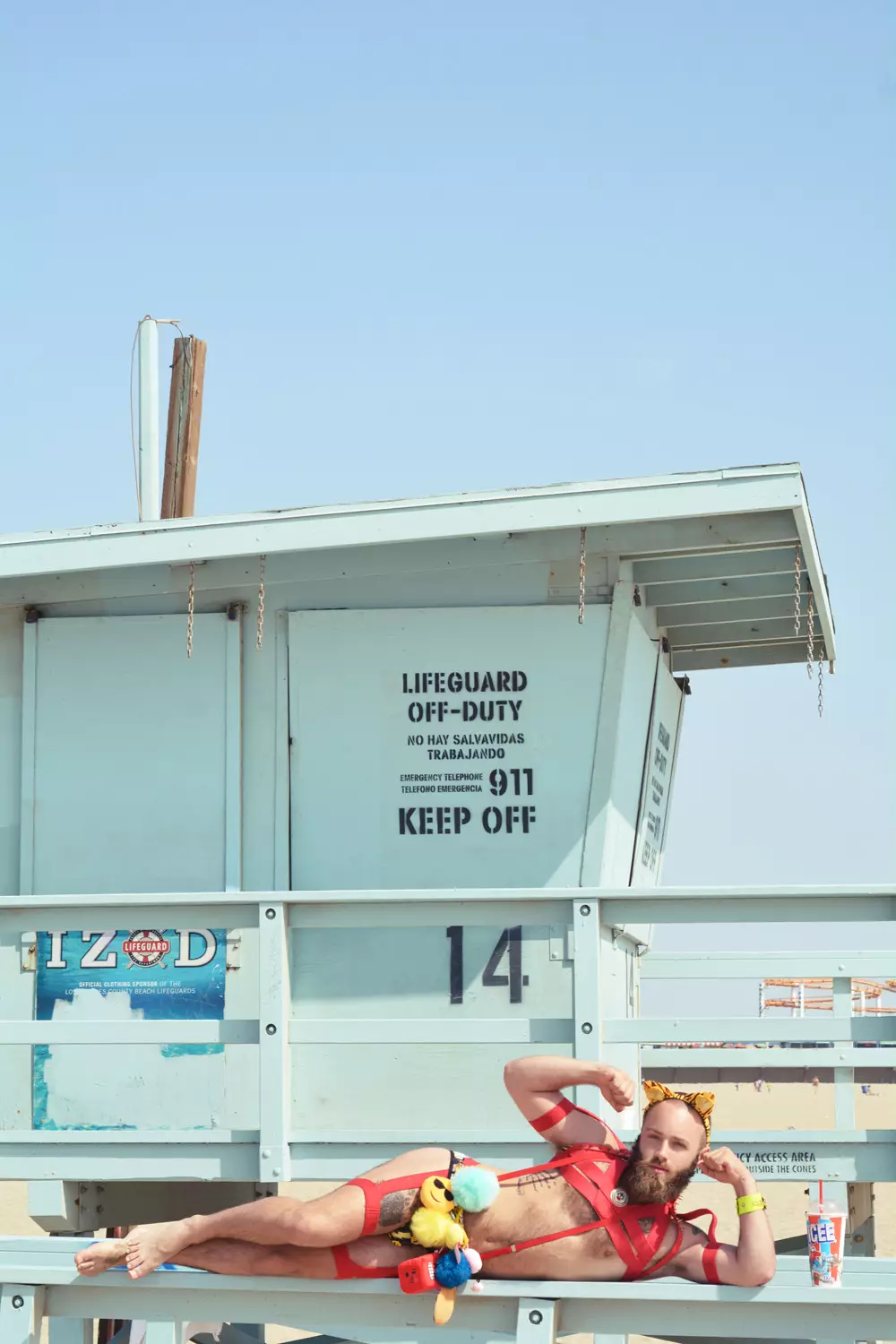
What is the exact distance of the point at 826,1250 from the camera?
15.0 ft

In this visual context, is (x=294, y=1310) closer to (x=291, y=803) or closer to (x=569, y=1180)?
(x=569, y=1180)

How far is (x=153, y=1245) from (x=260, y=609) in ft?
11.2

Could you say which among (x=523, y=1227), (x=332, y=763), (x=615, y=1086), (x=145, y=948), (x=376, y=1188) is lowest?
(x=523, y=1227)

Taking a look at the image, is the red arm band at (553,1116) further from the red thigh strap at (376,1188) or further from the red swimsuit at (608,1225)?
the red thigh strap at (376,1188)

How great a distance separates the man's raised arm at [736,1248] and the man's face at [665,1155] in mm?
67

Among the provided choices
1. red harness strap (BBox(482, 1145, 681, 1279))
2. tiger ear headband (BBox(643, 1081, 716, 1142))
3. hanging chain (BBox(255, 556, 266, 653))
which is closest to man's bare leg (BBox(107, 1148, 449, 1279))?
red harness strap (BBox(482, 1145, 681, 1279))

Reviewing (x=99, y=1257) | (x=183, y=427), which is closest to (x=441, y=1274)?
(x=99, y=1257)

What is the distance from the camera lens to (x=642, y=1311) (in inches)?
184

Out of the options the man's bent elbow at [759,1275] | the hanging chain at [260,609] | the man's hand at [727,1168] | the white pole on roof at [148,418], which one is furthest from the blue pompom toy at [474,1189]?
the white pole on roof at [148,418]

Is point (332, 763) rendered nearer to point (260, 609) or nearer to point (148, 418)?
point (260, 609)

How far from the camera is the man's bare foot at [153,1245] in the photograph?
4.72m

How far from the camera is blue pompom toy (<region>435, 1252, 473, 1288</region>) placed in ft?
15.0

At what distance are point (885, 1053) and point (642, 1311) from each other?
1.38m

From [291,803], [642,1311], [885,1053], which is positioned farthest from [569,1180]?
[291,803]
